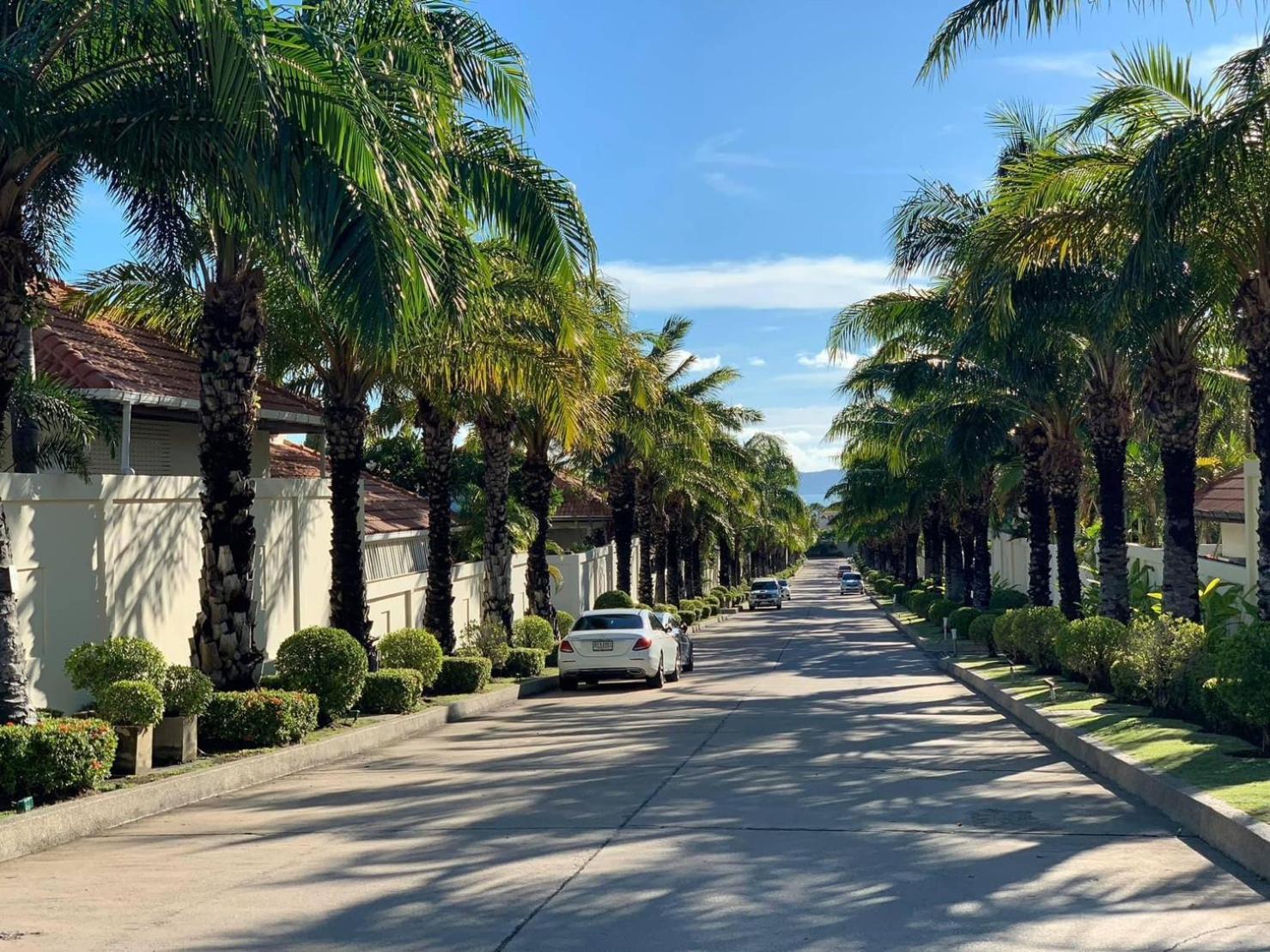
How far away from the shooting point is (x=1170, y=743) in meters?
12.0

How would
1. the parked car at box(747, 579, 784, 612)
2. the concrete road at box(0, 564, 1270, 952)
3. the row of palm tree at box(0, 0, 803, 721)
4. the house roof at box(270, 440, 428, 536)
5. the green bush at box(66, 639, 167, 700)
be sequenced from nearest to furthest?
the concrete road at box(0, 564, 1270, 952)
the row of palm tree at box(0, 0, 803, 721)
the green bush at box(66, 639, 167, 700)
the house roof at box(270, 440, 428, 536)
the parked car at box(747, 579, 784, 612)

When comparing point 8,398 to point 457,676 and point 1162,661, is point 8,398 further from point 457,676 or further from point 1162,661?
point 1162,661

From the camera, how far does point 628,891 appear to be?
24.3 feet

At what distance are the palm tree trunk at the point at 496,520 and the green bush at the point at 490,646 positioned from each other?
0.43m

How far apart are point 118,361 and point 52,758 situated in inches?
326

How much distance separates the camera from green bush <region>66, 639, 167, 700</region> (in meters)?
12.0

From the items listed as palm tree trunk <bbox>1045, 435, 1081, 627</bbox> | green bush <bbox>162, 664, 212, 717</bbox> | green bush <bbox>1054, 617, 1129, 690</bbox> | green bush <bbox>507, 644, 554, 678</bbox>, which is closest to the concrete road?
green bush <bbox>162, 664, 212, 717</bbox>

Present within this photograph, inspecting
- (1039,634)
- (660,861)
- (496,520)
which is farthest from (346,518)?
(1039,634)

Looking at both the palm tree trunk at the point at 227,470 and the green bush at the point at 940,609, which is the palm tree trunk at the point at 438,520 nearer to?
the palm tree trunk at the point at 227,470

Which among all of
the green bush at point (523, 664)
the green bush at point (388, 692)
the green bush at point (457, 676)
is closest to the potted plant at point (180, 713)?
the green bush at point (388, 692)

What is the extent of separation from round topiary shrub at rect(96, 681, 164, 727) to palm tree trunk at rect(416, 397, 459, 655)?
10.7 metres

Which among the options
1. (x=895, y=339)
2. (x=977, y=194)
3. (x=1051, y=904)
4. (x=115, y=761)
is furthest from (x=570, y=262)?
(x=895, y=339)

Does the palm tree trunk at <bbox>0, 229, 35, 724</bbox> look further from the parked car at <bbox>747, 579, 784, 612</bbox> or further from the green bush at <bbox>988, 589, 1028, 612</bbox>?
the parked car at <bbox>747, 579, 784, 612</bbox>

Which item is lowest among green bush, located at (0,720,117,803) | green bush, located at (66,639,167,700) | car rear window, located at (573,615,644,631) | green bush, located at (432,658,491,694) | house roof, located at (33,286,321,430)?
green bush, located at (432,658,491,694)
